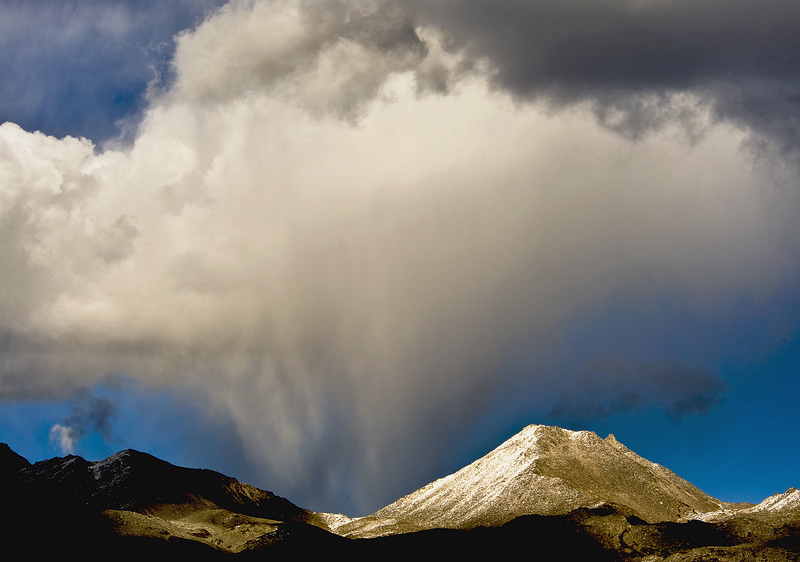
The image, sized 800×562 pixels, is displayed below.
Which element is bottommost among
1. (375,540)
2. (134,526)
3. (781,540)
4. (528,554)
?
(781,540)

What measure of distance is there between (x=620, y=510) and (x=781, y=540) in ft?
178

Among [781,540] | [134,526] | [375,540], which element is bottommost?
[781,540]

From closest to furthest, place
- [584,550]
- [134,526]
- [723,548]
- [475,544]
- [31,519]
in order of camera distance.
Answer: [723,548] < [584,550] < [475,544] < [31,519] < [134,526]

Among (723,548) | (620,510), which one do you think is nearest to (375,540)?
(620,510)

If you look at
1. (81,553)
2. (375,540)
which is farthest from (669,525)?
(81,553)

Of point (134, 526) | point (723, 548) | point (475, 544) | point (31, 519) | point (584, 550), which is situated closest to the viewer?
point (723, 548)

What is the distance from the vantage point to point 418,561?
164 metres

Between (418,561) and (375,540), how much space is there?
19.1m

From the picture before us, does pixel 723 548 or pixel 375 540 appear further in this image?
pixel 375 540

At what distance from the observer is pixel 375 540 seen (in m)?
180

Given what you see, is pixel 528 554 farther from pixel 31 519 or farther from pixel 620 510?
pixel 31 519

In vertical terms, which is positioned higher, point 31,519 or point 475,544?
point 31,519

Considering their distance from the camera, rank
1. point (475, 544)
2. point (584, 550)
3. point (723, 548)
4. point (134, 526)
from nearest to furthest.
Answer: point (723, 548)
point (584, 550)
point (475, 544)
point (134, 526)

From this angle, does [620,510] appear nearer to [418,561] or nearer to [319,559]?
[418,561]
